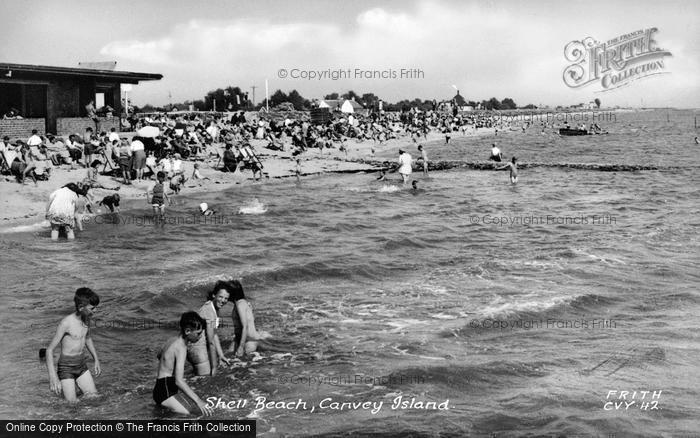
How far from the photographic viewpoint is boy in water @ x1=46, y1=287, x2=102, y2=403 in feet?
25.8

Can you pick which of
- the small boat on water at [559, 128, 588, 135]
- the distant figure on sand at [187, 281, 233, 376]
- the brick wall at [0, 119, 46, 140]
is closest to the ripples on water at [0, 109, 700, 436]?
the distant figure on sand at [187, 281, 233, 376]

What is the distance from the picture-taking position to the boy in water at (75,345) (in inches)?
309

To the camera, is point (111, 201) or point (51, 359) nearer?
point (51, 359)

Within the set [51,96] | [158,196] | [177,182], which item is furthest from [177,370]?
[51,96]

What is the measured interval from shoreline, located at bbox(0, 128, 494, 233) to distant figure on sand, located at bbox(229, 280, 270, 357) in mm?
11479

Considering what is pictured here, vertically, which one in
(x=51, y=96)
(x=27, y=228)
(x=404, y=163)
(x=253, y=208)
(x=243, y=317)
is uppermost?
(x=51, y=96)

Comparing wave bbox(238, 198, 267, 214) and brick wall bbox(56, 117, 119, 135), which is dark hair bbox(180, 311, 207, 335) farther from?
brick wall bbox(56, 117, 119, 135)

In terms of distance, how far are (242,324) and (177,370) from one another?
209 cm

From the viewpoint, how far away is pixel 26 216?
20.3 m

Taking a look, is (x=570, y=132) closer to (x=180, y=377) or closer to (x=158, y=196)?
(x=158, y=196)

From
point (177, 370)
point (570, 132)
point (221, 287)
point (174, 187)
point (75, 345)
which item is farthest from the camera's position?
point (570, 132)

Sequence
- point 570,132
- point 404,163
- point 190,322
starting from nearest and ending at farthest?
point 190,322
point 404,163
point 570,132

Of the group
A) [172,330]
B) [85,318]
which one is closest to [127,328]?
[172,330]
